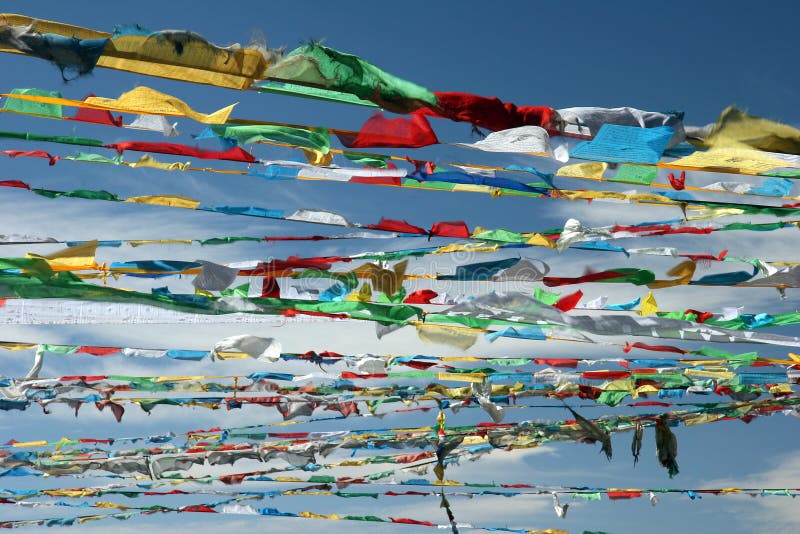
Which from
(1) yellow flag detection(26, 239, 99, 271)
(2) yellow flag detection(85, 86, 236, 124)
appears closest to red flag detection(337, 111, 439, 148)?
(2) yellow flag detection(85, 86, 236, 124)

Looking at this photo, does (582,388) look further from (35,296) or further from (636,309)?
(35,296)

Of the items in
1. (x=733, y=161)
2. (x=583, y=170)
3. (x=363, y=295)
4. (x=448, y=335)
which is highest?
(x=583, y=170)

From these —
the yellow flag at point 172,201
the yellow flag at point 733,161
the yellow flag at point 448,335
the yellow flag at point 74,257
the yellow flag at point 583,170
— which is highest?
the yellow flag at point 583,170

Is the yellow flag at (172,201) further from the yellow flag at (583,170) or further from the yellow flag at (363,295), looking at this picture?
the yellow flag at (583,170)

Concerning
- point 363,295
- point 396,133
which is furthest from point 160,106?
point 363,295

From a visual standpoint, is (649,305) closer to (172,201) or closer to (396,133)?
(396,133)

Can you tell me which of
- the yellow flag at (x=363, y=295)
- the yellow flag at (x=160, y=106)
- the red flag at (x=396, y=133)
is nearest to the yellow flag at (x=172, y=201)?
the yellow flag at (x=363, y=295)

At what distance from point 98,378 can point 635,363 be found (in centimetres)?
397

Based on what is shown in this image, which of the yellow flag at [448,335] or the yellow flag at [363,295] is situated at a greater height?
the yellow flag at [363,295]

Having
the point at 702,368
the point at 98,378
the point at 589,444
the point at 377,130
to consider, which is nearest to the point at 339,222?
the point at 377,130

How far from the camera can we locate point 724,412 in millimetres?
7750

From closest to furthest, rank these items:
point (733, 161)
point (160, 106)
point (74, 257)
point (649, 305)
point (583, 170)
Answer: point (160, 106)
point (733, 161)
point (583, 170)
point (74, 257)
point (649, 305)

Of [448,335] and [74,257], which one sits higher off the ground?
[74,257]

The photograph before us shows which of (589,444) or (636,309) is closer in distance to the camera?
(636,309)
